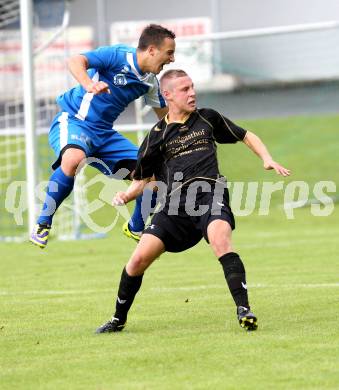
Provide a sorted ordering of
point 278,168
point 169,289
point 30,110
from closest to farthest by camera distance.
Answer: point 278,168 < point 169,289 < point 30,110

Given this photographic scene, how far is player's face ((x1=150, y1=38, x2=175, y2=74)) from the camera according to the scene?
9.62 m

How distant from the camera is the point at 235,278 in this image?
25.9 ft

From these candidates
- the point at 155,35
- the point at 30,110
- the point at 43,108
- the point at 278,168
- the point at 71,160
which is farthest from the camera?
the point at 43,108

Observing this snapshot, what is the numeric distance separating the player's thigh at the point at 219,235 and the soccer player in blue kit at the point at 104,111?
227cm

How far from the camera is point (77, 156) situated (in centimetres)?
1005

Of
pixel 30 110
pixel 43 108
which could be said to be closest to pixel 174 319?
pixel 30 110

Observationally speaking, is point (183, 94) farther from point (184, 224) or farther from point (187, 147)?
point (184, 224)

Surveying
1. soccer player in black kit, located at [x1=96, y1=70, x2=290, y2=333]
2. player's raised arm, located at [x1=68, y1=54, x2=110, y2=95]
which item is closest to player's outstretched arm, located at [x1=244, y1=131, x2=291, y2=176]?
soccer player in black kit, located at [x1=96, y1=70, x2=290, y2=333]

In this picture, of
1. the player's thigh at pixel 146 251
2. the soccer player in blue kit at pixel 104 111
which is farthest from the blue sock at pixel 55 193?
the player's thigh at pixel 146 251

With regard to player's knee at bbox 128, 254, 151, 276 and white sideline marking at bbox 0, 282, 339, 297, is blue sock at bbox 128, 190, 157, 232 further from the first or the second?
player's knee at bbox 128, 254, 151, 276

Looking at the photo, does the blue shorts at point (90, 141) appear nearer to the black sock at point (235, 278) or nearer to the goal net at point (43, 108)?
the black sock at point (235, 278)

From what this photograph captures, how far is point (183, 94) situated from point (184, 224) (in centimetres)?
97

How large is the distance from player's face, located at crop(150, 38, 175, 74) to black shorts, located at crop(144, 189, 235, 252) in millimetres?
1937

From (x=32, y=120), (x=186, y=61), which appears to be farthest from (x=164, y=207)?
(x=186, y=61)
